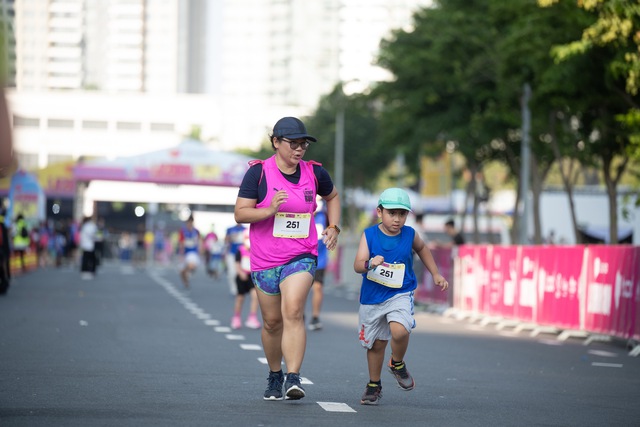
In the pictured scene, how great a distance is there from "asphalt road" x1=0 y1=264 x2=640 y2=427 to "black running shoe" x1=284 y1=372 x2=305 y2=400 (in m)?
0.07

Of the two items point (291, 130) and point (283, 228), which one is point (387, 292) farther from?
point (291, 130)

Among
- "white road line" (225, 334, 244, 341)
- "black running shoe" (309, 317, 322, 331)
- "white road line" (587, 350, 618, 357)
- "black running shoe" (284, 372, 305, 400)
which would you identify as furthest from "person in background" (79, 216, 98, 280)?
"black running shoe" (284, 372, 305, 400)

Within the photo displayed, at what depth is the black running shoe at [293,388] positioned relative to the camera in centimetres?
879

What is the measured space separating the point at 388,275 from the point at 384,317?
0.28 metres

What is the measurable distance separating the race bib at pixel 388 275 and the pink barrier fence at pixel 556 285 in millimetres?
8627

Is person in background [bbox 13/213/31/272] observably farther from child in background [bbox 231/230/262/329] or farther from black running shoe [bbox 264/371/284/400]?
black running shoe [bbox 264/371/284/400]

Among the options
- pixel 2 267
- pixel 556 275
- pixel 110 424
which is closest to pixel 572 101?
pixel 556 275

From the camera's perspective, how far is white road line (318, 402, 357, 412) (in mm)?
8797

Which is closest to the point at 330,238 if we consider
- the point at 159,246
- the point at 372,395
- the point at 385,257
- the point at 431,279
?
the point at 385,257

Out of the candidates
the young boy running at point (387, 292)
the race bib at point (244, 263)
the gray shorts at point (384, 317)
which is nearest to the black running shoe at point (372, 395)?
the young boy running at point (387, 292)

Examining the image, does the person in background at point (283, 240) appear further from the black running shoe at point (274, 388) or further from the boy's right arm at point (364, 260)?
the boy's right arm at point (364, 260)

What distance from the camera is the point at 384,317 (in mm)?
9289

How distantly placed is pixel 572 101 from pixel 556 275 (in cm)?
899

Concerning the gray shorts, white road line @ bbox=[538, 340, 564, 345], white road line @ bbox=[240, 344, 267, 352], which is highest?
the gray shorts
